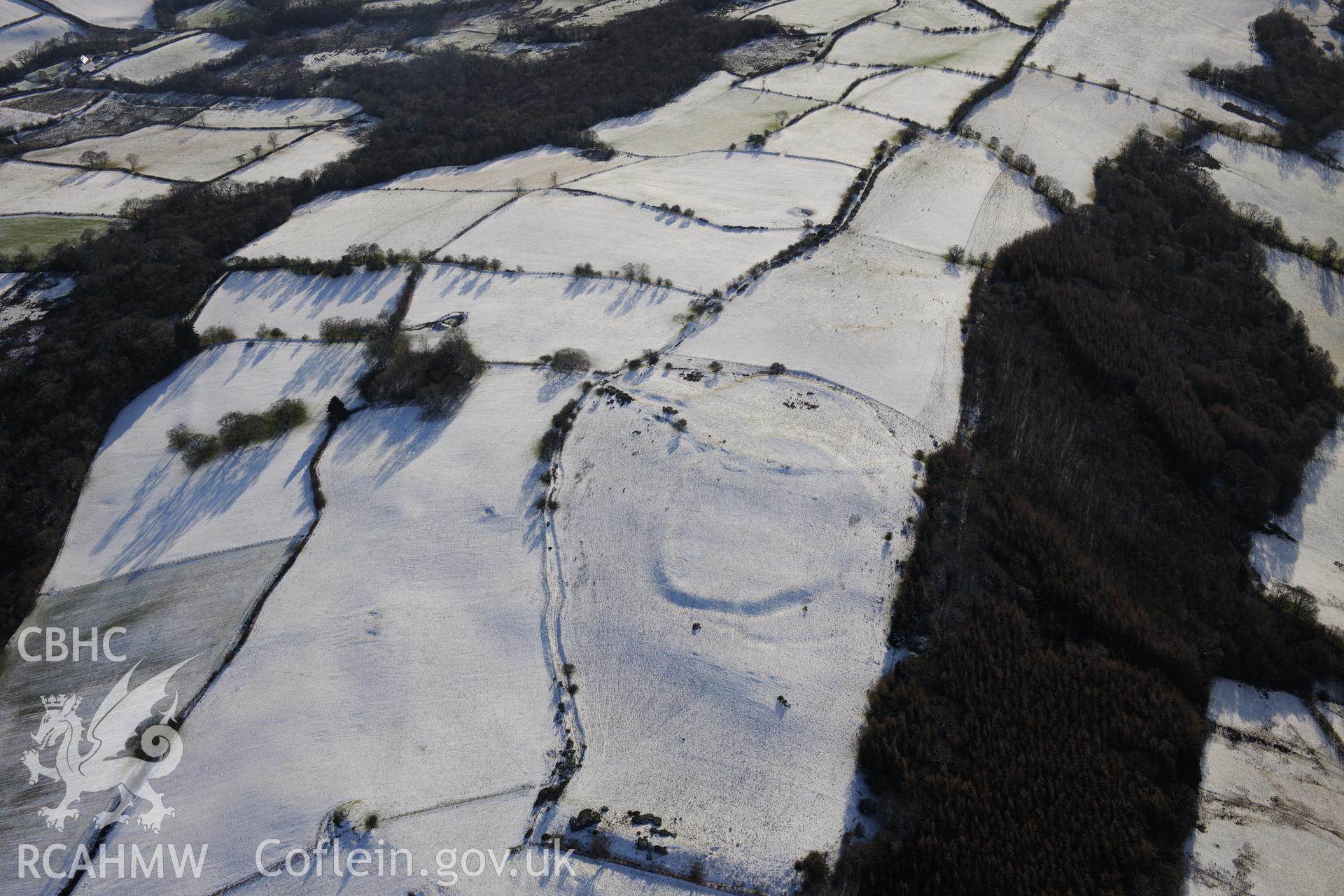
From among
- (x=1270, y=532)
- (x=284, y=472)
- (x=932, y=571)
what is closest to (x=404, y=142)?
(x=284, y=472)

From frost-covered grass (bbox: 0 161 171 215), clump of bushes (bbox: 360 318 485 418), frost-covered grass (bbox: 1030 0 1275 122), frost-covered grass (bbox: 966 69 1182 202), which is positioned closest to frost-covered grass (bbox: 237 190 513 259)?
clump of bushes (bbox: 360 318 485 418)

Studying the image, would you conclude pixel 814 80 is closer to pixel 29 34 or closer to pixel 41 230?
pixel 41 230

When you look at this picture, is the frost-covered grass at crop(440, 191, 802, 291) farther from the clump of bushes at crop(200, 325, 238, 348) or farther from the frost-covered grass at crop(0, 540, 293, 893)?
the frost-covered grass at crop(0, 540, 293, 893)

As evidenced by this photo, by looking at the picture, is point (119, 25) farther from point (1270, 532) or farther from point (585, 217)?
point (1270, 532)

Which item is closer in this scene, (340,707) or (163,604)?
(340,707)

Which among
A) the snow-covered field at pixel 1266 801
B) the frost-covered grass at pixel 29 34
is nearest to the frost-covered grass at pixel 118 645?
the snow-covered field at pixel 1266 801

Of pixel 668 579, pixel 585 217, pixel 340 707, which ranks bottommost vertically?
pixel 340 707
